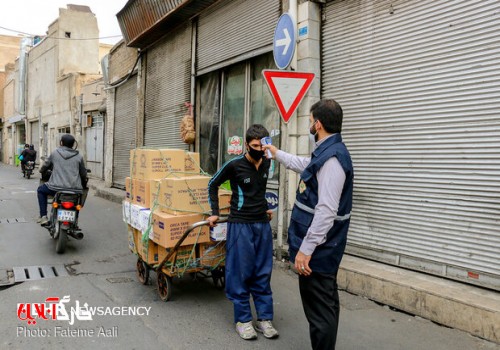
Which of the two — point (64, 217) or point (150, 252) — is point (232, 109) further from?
point (150, 252)

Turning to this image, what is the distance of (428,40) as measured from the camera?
4.85 meters

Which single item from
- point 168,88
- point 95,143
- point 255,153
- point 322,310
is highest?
point 168,88

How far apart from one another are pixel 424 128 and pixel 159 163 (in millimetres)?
3038

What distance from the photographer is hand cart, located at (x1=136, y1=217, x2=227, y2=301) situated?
4.14 metres

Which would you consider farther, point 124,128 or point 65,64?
point 65,64

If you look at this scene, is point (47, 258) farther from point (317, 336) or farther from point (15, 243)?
point (317, 336)

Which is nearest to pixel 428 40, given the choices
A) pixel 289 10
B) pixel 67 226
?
pixel 289 10

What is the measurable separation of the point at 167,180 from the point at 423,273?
3.01 meters

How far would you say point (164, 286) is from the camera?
15.2ft

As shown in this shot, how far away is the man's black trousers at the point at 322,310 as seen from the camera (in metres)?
2.99

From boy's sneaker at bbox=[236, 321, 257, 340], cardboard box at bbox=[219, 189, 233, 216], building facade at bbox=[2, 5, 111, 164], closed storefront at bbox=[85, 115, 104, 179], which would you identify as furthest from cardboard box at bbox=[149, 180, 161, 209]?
building facade at bbox=[2, 5, 111, 164]

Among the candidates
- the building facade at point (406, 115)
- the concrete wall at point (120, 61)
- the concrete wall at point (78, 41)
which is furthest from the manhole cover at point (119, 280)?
the concrete wall at point (78, 41)

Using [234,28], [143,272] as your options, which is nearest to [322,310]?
[143,272]

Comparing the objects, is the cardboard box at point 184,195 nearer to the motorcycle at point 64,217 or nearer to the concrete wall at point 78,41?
the motorcycle at point 64,217
